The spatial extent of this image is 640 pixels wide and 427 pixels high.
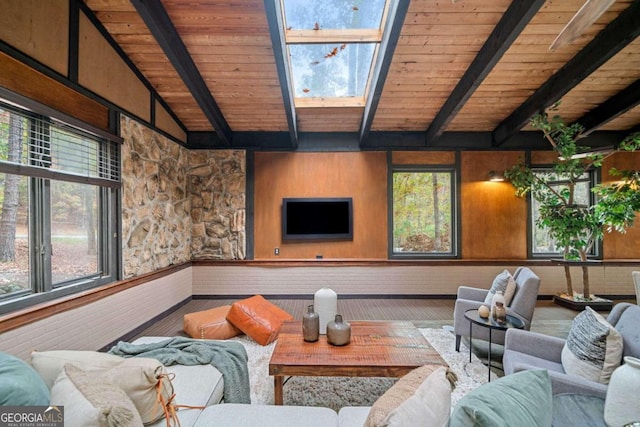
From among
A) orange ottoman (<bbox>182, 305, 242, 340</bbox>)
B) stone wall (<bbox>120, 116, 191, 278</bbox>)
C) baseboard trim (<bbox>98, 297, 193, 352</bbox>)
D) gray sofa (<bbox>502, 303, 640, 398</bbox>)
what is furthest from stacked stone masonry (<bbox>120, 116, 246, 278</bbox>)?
gray sofa (<bbox>502, 303, 640, 398</bbox>)

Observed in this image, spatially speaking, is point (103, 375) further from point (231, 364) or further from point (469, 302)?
point (469, 302)

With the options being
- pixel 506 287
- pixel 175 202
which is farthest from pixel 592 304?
pixel 175 202

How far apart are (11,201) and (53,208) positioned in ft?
1.08

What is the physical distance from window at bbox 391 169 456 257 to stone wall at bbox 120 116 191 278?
12.5 feet

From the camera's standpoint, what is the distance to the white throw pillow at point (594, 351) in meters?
1.62

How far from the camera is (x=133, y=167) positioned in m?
3.58

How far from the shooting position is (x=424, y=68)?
11.8ft

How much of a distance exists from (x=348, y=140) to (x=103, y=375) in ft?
15.4

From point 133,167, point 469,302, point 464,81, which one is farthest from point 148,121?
point 469,302

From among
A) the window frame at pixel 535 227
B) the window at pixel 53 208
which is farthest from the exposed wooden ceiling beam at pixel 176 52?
the window frame at pixel 535 227

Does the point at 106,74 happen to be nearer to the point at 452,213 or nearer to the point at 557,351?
the point at 557,351

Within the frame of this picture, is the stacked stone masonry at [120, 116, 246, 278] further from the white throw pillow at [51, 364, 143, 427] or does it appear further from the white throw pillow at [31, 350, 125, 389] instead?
the white throw pillow at [51, 364, 143, 427]

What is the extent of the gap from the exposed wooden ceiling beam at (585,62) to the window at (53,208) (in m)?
5.58

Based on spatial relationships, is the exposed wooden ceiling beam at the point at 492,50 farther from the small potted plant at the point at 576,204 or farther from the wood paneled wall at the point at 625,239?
the wood paneled wall at the point at 625,239
